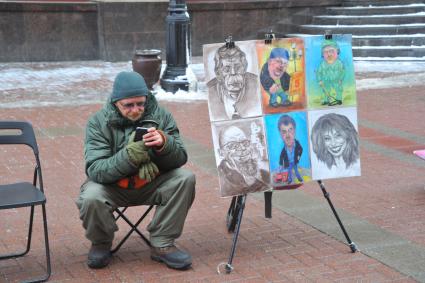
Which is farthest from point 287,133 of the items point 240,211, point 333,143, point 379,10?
point 379,10

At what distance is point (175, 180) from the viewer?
4.31m

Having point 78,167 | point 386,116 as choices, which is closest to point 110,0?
point 386,116

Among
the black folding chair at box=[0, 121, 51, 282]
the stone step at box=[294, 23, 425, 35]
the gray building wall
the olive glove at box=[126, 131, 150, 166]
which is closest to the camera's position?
the black folding chair at box=[0, 121, 51, 282]

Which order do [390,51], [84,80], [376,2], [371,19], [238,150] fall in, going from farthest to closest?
[376,2]
[371,19]
[390,51]
[84,80]
[238,150]

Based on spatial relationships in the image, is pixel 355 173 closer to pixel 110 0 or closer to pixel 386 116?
pixel 386 116

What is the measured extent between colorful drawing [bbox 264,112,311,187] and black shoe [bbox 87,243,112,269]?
114 centimetres

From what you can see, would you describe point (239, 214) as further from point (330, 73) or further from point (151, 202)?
point (330, 73)

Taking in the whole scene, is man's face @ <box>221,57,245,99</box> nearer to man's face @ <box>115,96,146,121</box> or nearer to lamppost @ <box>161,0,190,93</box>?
man's face @ <box>115,96,146,121</box>

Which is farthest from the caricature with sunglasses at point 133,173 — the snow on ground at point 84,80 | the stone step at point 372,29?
the stone step at point 372,29

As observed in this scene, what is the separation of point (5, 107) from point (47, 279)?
6.28 m

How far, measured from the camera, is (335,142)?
4668 mm

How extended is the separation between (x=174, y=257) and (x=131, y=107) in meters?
0.96

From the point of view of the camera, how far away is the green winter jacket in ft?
13.7

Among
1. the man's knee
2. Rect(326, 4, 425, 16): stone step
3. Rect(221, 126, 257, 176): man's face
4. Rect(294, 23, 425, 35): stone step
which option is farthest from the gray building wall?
the man's knee
